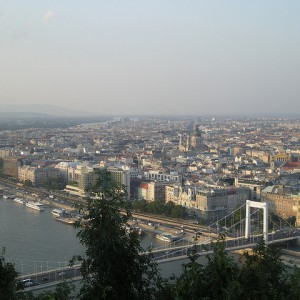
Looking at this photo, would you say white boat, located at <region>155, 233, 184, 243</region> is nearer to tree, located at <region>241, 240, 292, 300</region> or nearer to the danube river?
the danube river

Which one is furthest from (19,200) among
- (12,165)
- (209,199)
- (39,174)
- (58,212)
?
(12,165)

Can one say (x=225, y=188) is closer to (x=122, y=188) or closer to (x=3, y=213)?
(x=3, y=213)

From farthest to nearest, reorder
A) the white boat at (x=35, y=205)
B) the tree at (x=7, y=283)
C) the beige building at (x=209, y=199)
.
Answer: the white boat at (x=35, y=205)
the beige building at (x=209, y=199)
the tree at (x=7, y=283)

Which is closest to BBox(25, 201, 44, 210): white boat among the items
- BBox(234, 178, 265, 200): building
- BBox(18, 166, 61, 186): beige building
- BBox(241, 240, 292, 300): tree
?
BBox(18, 166, 61, 186): beige building

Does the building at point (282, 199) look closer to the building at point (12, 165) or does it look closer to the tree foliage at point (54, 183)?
the tree foliage at point (54, 183)

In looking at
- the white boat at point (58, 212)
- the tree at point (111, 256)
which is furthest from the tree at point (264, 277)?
the white boat at point (58, 212)

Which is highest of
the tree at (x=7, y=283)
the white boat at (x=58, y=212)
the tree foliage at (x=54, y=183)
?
the tree at (x=7, y=283)
